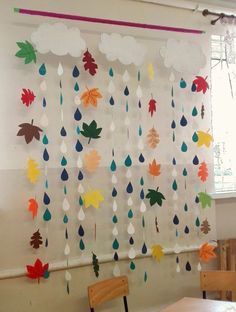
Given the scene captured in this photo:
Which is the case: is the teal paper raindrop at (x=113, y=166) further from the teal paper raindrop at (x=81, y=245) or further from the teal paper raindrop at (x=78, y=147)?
the teal paper raindrop at (x=81, y=245)

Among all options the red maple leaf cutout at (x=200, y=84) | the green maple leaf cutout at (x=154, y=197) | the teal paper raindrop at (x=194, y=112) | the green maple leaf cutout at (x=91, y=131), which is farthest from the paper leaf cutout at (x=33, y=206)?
the red maple leaf cutout at (x=200, y=84)

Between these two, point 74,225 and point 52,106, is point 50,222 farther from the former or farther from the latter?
point 52,106

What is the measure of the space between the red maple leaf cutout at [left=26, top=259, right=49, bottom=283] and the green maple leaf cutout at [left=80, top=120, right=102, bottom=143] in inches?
37.5

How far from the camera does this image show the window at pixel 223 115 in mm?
3428

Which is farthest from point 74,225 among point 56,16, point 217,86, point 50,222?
point 217,86

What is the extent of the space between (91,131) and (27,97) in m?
0.52

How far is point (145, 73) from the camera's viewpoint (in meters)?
3.06

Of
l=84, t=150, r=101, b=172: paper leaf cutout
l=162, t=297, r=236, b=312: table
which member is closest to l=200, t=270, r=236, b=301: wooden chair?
l=162, t=297, r=236, b=312: table

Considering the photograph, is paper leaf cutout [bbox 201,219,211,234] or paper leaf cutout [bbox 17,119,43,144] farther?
paper leaf cutout [bbox 201,219,211,234]

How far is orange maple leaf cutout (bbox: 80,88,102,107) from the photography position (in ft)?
9.24

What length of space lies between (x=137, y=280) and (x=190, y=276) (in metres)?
0.49

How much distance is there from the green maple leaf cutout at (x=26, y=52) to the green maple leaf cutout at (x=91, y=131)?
1.94 feet

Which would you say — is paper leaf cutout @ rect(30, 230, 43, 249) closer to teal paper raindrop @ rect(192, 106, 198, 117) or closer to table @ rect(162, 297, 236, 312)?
table @ rect(162, 297, 236, 312)

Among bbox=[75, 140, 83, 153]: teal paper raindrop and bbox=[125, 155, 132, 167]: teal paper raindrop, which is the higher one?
bbox=[75, 140, 83, 153]: teal paper raindrop
